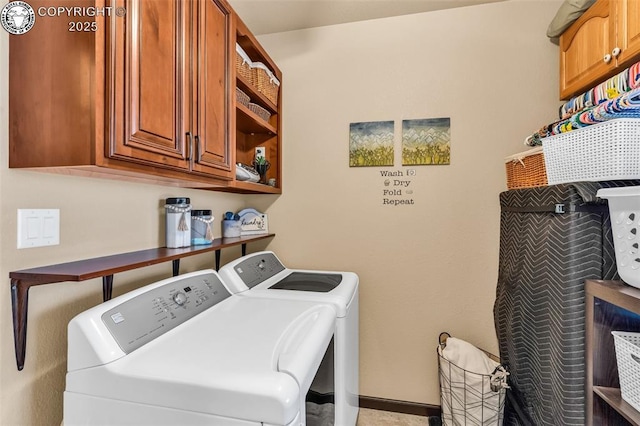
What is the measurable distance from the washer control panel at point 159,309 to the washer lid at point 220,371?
3 cm

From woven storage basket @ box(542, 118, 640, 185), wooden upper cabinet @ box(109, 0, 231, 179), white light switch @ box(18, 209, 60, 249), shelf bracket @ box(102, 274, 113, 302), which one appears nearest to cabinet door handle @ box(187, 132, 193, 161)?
wooden upper cabinet @ box(109, 0, 231, 179)

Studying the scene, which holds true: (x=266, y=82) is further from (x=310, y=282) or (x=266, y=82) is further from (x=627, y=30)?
(x=627, y=30)

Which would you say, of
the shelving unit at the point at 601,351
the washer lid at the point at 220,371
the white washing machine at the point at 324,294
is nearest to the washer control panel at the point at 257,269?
the white washing machine at the point at 324,294

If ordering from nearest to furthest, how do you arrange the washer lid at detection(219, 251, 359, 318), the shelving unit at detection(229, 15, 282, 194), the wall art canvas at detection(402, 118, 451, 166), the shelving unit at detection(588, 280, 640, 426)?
the shelving unit at detection(588, 280, 640, 426) < the washer lid at detection(219, 251, 359, 318) < the shelving unit at detection(229, 15, 282, 194) < the wall art canvas at detection(402, 118, 451, 166)

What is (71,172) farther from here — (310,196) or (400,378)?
(400,378)

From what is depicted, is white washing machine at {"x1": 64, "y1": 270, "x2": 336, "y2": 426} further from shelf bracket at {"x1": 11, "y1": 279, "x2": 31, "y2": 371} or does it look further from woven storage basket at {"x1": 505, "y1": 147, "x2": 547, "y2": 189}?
woven storage basket at {"x1": 505, "y1": 147, "x2": 547, "y2": 189}

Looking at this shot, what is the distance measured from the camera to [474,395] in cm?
162

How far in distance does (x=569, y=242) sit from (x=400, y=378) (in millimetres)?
1392

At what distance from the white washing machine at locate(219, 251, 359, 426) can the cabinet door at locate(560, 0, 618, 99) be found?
5.26 ft

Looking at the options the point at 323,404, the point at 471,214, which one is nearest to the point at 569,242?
the point at 471,214

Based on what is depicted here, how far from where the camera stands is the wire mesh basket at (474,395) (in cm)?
160

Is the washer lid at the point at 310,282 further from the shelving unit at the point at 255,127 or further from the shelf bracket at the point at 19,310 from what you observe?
the shelf bracket at the point at 19,310

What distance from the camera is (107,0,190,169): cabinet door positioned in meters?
0.86

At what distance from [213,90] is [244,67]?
18.5 inches
